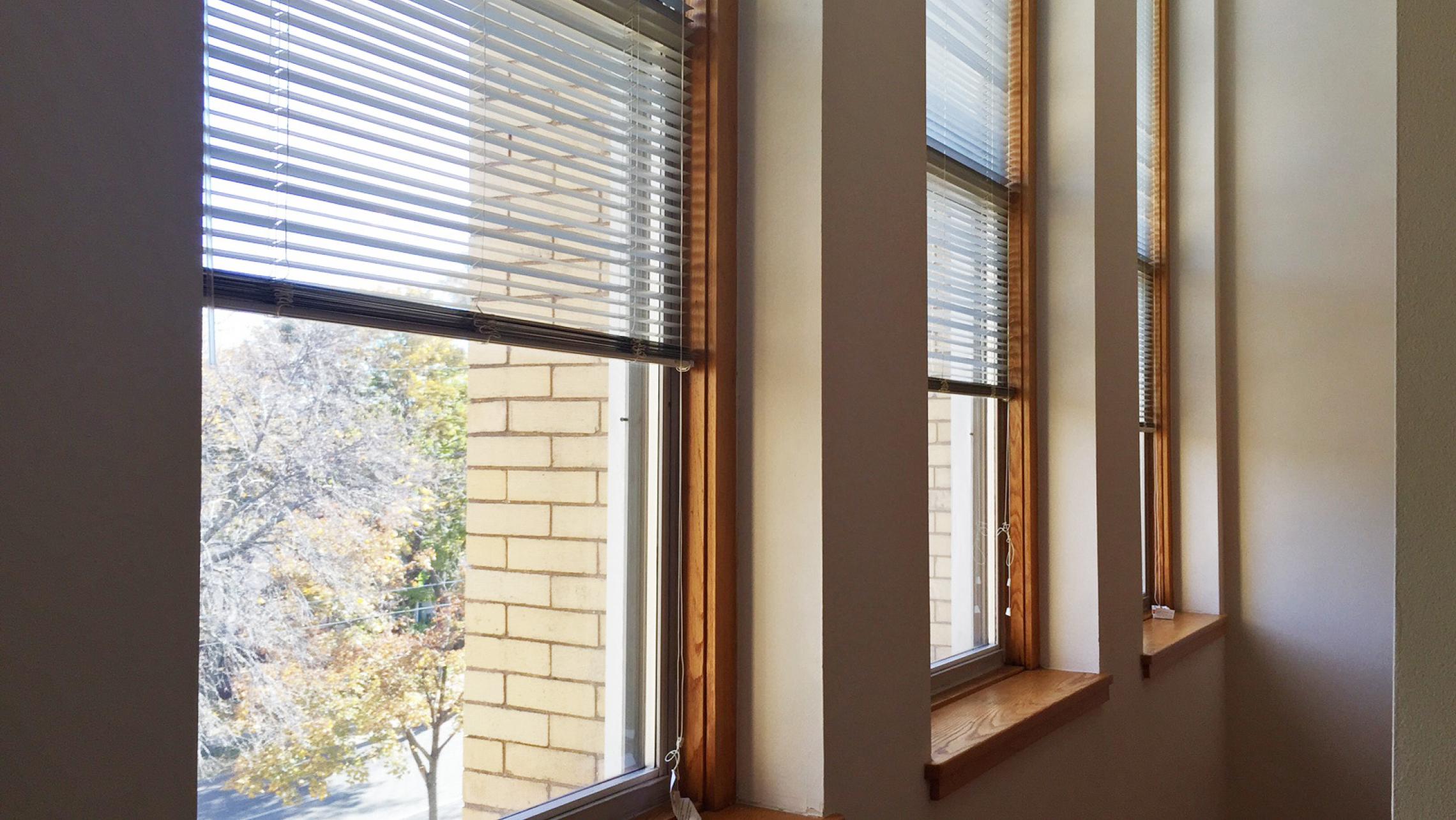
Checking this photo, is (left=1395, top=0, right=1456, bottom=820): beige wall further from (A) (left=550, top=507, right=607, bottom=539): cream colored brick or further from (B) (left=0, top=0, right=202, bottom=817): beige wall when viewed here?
(B) (left=0, top=0, right=202, bottom=817): beige wall

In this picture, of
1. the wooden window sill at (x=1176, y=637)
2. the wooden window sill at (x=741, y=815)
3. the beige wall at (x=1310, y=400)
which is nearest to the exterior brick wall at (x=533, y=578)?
the wooden window sill at (x=741, y=815)

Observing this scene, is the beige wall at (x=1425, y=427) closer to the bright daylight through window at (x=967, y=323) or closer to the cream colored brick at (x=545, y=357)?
the cream colored brick at (x=545, y=357)

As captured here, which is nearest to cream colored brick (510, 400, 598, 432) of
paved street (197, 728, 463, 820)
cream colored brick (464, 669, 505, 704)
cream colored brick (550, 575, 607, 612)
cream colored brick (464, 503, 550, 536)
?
cream colored brick (464, 503, 550, 536)

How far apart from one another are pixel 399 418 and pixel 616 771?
693mm

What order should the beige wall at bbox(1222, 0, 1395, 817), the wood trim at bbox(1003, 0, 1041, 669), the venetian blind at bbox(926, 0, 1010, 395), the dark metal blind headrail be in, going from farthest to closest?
the beige wall at bbox(1222, 0, 1395, 817)
the wood trim at bbox(1003, 0, 1041, 669)
the venetian blind at bbox(926, 0, 1010, 395)
the dark metal blind headrail

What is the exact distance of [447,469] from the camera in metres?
1.48

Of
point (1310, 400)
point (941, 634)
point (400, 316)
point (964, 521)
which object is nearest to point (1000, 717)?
point (941, 634)

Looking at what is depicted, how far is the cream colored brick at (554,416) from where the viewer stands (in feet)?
5.27

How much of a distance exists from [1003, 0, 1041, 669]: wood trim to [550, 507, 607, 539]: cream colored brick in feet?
5.52

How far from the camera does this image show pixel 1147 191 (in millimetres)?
4332

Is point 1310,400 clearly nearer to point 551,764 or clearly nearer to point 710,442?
point 710,442

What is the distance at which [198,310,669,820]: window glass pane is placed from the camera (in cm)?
121

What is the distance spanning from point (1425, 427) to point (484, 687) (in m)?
1.26

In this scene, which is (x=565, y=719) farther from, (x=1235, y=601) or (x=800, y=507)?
(x=1235, y=601)
